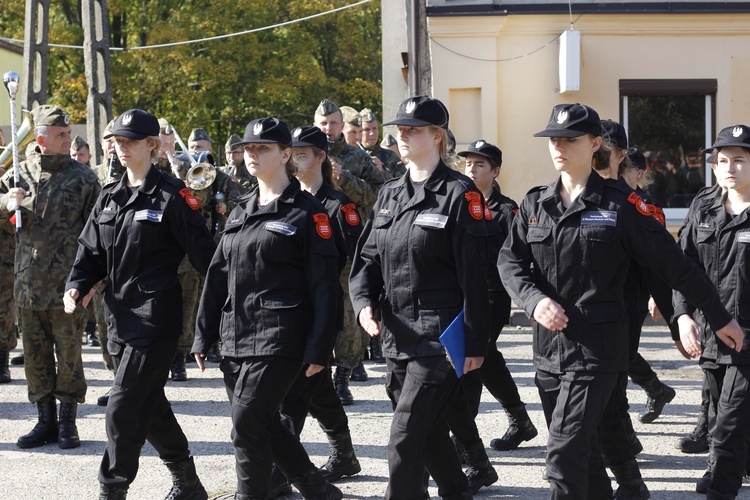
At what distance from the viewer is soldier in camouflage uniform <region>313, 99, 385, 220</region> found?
9.66m

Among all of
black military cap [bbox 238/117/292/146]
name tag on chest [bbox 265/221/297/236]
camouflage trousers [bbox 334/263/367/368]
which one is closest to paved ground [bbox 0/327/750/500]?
camouflage trousers [bbox 334/263/367/368]

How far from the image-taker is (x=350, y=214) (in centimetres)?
725

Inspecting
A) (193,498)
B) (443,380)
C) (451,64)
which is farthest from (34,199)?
(451,64)

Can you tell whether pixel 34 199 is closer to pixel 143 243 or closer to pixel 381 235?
pixel 143 243

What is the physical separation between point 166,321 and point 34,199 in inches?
98.3

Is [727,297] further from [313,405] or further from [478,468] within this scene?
[313,405]

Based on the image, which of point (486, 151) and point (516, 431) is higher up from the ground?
point (486, 151)

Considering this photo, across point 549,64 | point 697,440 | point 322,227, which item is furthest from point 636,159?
point 549,64

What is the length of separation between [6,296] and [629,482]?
6.39 meters

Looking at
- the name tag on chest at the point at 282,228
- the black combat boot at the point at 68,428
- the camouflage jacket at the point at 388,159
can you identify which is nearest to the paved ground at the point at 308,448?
the black combat boot at the point at 68,428

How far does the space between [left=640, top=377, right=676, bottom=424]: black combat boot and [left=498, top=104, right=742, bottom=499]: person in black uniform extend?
297 cm

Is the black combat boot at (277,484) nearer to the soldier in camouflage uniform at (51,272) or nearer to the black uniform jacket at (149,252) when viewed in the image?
the black uniform jacket at (149,252)

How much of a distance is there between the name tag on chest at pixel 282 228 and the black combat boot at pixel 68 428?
Result: 3109 millimetres

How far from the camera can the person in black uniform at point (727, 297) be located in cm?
598
